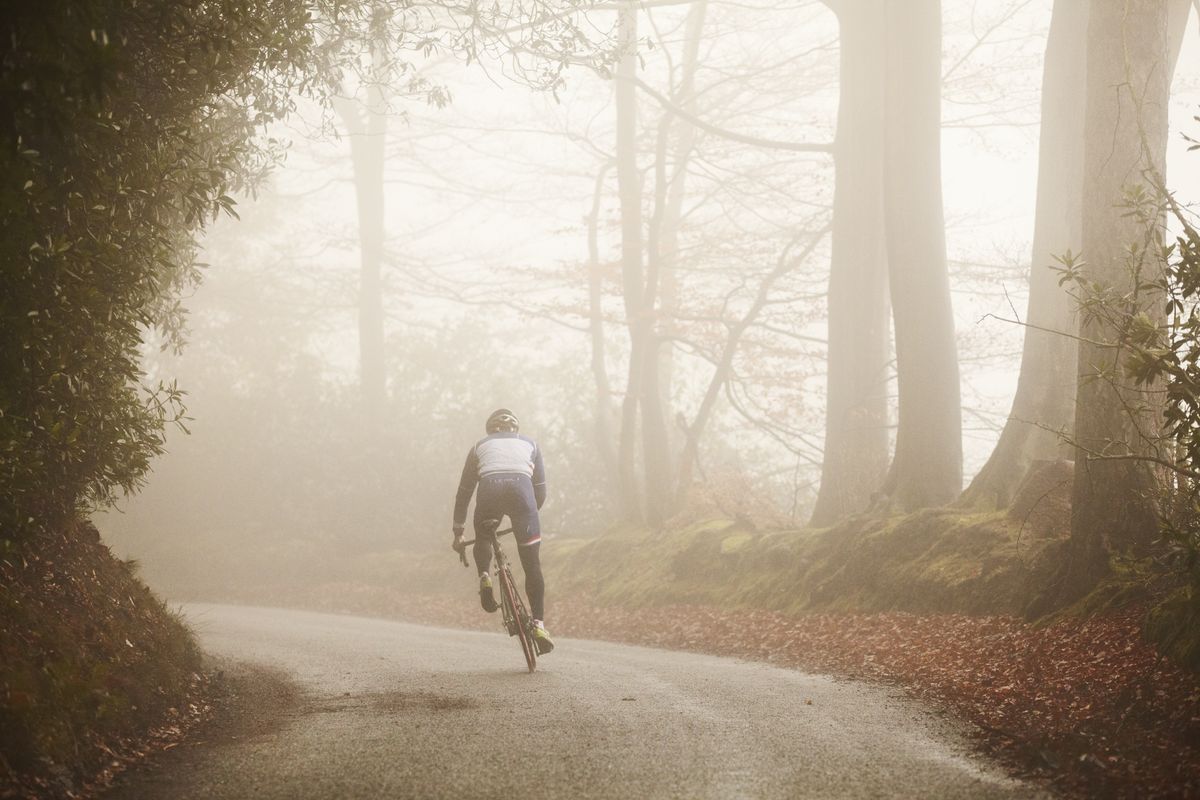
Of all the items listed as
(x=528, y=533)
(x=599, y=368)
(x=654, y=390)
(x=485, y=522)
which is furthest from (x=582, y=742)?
(x=599, y=368)

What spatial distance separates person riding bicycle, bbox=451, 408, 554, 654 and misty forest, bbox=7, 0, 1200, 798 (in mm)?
45

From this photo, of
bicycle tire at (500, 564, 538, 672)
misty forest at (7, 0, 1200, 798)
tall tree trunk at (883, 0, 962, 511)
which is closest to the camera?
misty forest at (7, 0, 1200, 798)

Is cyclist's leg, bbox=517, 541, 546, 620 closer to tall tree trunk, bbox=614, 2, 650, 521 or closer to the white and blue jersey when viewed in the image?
the white and blue jersey

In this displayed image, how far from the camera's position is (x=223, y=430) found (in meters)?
27.1

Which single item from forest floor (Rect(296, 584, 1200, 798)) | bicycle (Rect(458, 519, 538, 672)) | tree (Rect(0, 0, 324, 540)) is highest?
tree (Rect(0, 0, 324, 540))

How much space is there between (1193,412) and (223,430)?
2541 centimetres

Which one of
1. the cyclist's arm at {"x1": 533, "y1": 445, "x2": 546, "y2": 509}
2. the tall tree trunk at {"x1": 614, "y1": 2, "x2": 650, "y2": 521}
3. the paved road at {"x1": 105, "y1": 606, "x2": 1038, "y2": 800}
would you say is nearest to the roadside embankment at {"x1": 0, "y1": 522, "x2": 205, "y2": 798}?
the paved road at {"x1": 105, "y1": 606, "x2": 1038, "y2": 800}

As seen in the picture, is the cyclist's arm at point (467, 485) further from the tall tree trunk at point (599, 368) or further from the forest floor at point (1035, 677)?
the tall tree trunk at point (599, 368)

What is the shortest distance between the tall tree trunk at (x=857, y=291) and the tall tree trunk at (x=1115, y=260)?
22.5ft

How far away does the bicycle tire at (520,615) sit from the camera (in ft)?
27.3

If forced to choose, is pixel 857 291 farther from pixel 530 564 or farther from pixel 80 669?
pixel 80 669

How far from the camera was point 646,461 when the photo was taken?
2014 cm

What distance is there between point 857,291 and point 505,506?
326 inches

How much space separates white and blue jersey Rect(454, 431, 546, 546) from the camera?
854 cm
